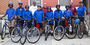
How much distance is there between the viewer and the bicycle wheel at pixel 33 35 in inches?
316

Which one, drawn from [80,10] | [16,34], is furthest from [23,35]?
[80,10]

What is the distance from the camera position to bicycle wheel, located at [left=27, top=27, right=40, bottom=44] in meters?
8.02

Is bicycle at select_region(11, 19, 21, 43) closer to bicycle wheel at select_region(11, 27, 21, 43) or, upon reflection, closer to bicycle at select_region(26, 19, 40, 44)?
bicycle wheel at select_region(11, 27, 21, 43)

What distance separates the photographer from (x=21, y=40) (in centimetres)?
820

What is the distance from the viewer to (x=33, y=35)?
8.05 metres

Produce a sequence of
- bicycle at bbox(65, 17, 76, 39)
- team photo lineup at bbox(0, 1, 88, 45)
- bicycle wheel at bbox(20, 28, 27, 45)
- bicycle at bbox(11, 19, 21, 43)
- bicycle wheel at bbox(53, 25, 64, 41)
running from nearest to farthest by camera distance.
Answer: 1. bicycle wheel at bbox(20, 28, 27, 45)
2. bicycle at bbox(11, 19, 21, 43)
3. team photo lineup at bbox(0, 1, 88, 45)
4. bicycle wheel at bbox(53, 25, 64, 41)
5. bicycle at bbox(65, 17, 76, 39)

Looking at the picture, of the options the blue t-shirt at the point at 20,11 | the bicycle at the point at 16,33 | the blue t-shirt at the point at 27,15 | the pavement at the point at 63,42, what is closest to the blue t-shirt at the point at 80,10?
the pavement at the point at 63,42

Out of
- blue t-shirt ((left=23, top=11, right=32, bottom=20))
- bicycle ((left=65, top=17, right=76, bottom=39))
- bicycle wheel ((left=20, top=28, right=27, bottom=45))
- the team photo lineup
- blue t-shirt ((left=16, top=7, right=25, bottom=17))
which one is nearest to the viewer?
bicycle wheel ((left=20, top=28, right=27, bottom=45))

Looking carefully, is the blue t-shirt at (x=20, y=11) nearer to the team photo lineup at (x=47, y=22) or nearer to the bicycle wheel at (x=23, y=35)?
the team photo lineup at (x=47, y=22)

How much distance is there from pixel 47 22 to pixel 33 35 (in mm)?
1230

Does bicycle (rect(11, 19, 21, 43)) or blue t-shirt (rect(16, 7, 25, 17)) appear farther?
blue t-shirt (rect(16, 7, 25, 17))

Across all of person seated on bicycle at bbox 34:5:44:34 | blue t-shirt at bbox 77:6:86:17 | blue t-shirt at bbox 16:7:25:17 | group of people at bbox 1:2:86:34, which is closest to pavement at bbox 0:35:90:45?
group of people at bbox 1:2:86:34

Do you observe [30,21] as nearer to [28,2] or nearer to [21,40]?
[21,40]

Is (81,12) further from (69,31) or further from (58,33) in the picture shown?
(58,33)
